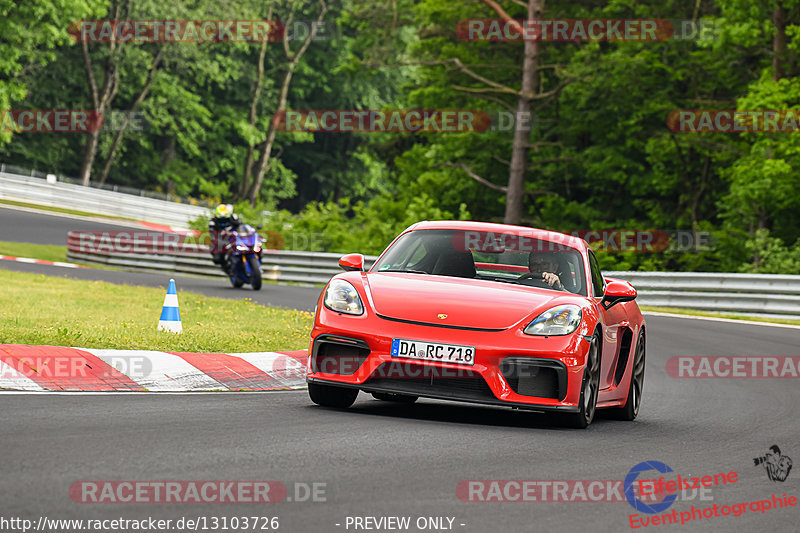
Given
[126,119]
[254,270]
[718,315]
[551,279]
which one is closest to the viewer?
[551,279]

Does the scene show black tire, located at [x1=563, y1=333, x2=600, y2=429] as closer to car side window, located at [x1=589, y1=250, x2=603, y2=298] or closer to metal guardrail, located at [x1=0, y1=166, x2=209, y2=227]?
car side window, located at [x1=589, y1=250, x2=603, y2=298]

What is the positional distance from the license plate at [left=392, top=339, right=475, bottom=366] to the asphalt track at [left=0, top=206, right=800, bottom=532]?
1.47ft

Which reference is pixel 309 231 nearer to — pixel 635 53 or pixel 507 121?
pixel 507 121

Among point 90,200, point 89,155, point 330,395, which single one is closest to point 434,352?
point 330,395

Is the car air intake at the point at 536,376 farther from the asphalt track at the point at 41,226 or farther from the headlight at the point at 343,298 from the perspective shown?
the asphalt track at the point at 41,226

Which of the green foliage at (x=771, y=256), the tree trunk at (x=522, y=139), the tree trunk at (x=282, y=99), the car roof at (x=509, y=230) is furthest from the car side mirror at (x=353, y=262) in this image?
the tree trunk at (x=282, y=99)

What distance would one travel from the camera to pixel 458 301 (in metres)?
8.00

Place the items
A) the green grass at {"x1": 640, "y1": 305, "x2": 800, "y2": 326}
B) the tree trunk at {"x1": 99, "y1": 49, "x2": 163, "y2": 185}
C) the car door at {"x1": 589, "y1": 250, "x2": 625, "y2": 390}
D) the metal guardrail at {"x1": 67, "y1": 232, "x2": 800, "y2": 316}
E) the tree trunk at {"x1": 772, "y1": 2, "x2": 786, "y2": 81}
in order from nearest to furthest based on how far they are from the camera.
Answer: the car door at {"x1": 589, "y1": 250, "x2": 625, "y2": 390} < the green grass at {"x1": 640, "y1": 305, "x2": 800, "y2": 326} < the metal guardrail at {"x1": 67, "y1": 232, "x2": 800, "y2": 316} < the tree trunk at {"x1": 772, "y1": 2, "x2": 786, "y2": 81} < the tree trunk at {"x1": 99, "y1": 49, "x2": 163, "y2": 185}

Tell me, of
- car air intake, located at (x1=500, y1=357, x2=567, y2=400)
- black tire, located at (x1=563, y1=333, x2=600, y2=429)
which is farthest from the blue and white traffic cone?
car air intake, located at (x1=500, y1=357, x2=567, y2=400)

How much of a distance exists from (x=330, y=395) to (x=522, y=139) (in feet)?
88.2

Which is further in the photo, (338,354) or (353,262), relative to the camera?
(353,262)

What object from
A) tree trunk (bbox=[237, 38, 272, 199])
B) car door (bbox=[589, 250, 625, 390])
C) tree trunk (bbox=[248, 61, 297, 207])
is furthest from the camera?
tree trunk (bbox=[237, 38, 272, 199])

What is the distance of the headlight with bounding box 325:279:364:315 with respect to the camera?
810 centimetres

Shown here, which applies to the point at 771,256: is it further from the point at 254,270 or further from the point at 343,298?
the point at 343,298
